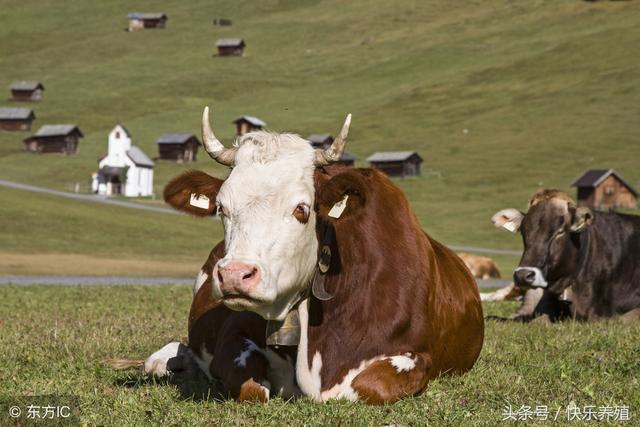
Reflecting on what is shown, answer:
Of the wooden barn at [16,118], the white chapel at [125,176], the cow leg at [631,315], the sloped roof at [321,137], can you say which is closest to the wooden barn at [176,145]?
the white chapel at [125,176]

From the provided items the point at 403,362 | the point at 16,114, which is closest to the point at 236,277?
the point at 403,362

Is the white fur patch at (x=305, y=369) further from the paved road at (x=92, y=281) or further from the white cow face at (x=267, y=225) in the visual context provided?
the paved road at (x=92, y=281)

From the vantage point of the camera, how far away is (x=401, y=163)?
11694 centimetres

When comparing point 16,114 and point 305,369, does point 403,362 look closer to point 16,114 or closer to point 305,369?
point 305,369

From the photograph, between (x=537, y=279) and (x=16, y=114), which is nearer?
(x=537, y=279)

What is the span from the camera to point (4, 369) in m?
9.97

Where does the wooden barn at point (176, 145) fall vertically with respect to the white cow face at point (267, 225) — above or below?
above

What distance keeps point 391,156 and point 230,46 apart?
247 ft

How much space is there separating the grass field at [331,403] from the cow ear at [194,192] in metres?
1.52

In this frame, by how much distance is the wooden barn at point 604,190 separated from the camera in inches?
4008

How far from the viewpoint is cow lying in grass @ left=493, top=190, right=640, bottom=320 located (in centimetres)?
1520

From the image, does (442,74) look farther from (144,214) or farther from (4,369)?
(4,369)

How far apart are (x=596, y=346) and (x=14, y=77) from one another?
560 ft

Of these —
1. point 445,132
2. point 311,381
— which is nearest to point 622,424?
point 311,381
